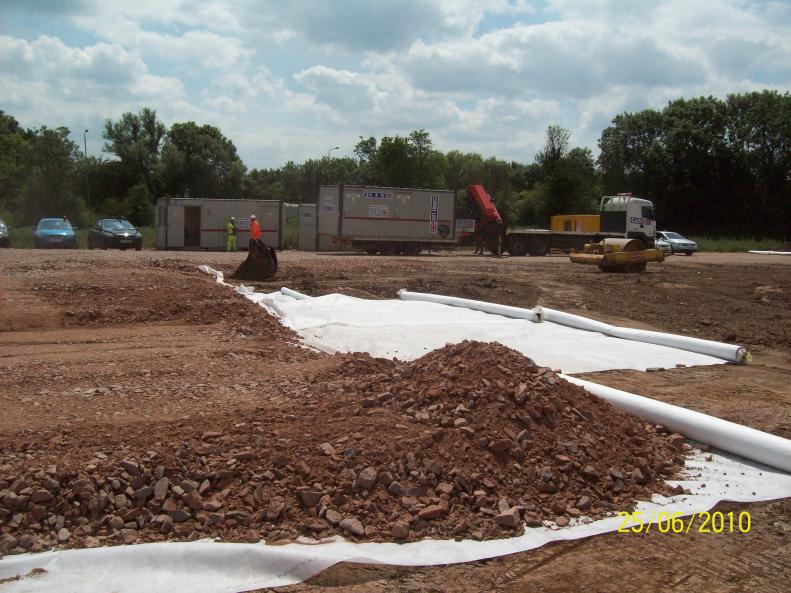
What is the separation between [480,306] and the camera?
1238cm

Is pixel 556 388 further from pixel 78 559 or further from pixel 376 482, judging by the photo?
pixel 78 559

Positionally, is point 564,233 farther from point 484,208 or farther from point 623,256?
point 623,256

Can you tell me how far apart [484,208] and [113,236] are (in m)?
16.5

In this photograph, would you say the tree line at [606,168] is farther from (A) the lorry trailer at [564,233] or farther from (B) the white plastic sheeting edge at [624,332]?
(B) the white plastic sheeting edge at [624,332]

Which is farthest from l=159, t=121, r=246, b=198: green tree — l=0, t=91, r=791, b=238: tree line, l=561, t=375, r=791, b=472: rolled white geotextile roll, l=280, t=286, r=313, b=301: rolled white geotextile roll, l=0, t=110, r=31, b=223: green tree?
l=561, t=375, r=791, b=472: rolled white geotextile roll

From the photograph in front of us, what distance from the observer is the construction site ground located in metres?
3.68

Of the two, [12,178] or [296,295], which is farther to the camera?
[12,178]

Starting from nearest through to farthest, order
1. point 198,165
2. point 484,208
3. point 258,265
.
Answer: point 258,265
point 484,208
point 198,165

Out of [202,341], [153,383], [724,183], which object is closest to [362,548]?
[153,383]

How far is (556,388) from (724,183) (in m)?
64.2

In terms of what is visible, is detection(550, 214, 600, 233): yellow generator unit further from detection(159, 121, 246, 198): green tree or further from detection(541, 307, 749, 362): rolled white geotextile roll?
detection(159, 121, 246, 198): green tree
